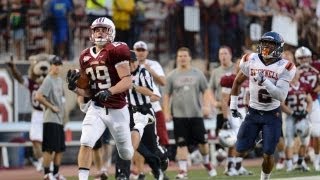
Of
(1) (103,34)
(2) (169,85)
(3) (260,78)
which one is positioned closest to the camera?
(1) (103,34)

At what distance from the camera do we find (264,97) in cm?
1303

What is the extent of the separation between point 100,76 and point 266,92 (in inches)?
88.2

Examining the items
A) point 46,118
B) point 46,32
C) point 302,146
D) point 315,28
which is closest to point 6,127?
point 46,32

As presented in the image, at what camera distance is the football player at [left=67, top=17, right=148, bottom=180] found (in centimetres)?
1170

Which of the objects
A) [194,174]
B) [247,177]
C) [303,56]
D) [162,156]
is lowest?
[194,174]

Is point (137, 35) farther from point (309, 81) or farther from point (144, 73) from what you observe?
point (144, 73)

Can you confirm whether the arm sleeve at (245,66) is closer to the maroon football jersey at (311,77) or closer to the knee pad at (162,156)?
the knee pad at (162,156)

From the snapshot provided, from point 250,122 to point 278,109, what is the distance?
1.23 feet

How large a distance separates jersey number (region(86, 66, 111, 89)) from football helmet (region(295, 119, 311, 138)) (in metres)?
6.83

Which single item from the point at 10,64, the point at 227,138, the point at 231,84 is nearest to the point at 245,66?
the point at 227,138

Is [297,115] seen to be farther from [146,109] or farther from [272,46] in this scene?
[272,46]

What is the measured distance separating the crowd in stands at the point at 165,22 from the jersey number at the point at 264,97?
7696 millimetres

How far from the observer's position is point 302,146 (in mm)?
18125

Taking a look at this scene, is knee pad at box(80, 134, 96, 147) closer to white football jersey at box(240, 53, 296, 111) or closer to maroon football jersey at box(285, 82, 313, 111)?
white football jersey at box(240, 53, 296, 111)
